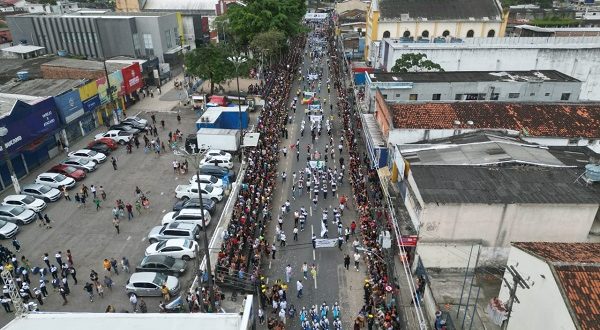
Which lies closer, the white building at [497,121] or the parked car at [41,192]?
the white building at [497,121]

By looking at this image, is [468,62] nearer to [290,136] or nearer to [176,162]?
[290,136]

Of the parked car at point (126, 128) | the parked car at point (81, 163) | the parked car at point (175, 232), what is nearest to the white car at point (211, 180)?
the parked car at point (175, 232)

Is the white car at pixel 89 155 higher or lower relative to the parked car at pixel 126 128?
lower

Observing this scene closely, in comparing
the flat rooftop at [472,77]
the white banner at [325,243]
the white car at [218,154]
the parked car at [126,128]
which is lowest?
the white banner at [325,243]

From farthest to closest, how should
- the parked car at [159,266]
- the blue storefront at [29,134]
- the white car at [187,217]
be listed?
the blue storefront at [29,134], the white car at [187,217], the parked car at [159,266]

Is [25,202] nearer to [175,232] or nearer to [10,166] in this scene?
[10,166]

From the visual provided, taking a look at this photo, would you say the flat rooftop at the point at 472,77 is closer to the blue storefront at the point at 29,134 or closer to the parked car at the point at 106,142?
the parked car at the point at 106,142

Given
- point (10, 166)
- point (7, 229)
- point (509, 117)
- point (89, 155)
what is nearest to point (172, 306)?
point (7, 229)

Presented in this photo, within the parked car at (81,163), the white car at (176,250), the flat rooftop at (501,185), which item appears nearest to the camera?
the flat rooftop at (501,185)
